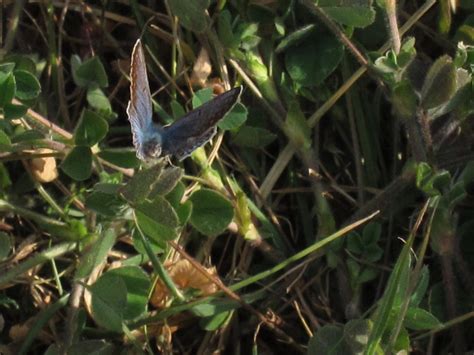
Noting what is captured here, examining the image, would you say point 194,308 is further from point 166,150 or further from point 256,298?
point 166,150

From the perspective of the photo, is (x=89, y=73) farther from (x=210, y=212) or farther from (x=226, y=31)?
(x=210, y=212)

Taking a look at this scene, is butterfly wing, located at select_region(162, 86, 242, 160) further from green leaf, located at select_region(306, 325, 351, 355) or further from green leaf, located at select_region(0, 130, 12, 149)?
green leaf, located at select_region(306, 325, 351, 355)

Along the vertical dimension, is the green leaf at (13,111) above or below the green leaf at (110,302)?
above

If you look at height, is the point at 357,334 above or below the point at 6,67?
below

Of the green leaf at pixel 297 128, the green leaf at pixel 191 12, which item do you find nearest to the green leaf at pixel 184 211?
the green leaf at pixel 297 128

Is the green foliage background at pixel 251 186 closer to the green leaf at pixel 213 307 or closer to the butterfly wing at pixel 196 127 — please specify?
the green leaf at pixel 213 307

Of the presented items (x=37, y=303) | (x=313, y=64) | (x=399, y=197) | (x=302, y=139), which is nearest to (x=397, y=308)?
(x=399, y=197)

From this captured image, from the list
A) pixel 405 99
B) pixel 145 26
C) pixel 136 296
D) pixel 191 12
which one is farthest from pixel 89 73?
pixel 405 99
